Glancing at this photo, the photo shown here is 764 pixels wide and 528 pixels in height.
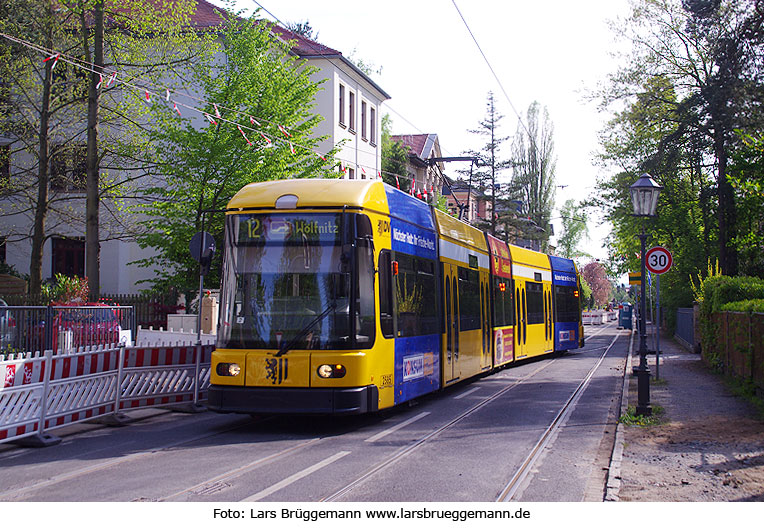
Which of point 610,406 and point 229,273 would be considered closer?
point 229,273

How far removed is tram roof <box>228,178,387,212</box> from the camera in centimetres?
1066

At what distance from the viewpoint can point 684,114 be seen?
28.7 metres

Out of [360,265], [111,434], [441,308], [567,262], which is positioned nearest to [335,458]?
[360,265]

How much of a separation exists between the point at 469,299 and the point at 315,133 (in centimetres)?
2498

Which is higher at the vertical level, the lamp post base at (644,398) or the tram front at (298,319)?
the tram front at (298,319)

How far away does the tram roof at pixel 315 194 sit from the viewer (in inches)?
420

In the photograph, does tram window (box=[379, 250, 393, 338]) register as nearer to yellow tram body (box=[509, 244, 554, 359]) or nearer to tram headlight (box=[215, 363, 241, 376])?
tram headlight (box=[215, 363, 241, 376])

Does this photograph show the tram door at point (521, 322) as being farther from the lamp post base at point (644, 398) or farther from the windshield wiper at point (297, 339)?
the windshield wiper at point (297, 339)

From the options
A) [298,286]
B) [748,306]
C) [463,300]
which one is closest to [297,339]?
[298,286]

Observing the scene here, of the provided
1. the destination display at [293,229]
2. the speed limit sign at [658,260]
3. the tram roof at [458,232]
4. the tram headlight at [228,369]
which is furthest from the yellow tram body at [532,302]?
the tram headlight at [228,369]

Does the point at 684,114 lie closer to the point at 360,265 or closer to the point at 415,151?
the point at 360,265

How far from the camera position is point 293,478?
24.9ft

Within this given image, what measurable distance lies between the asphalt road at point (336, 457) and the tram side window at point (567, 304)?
14249 millimetres

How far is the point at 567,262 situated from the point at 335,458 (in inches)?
894
